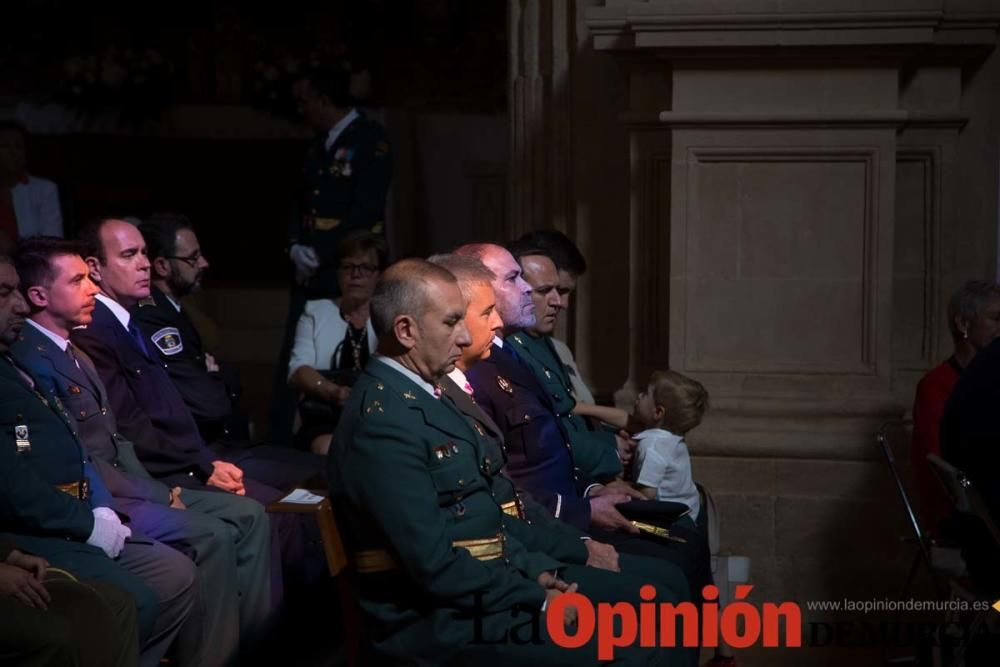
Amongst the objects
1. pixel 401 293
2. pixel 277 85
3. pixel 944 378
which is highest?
pixel 277 85

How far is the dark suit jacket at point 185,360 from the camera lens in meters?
5.99

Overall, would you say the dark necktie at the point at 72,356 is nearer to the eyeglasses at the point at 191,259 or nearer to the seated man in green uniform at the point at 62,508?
the seated man in green uniform at the point at 62,508

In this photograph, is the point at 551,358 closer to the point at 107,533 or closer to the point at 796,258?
the point at 796,258

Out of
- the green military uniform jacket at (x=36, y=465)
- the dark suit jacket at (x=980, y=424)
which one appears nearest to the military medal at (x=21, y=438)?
the green military uniform jacket at (x=36, y=465)

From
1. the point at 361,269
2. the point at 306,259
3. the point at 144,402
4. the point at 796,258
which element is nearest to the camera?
the point at 144,402

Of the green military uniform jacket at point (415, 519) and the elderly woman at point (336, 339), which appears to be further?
the elderly woman at point (336, 339)

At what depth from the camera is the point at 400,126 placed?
38.5ft

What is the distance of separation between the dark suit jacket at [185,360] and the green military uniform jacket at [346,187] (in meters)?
1.88

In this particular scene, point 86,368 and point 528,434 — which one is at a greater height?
point 86,368

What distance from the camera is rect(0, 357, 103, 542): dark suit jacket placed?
175 inches

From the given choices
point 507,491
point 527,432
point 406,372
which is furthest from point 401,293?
point 527,432

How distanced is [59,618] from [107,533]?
0.52 m

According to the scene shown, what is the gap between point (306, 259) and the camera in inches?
318

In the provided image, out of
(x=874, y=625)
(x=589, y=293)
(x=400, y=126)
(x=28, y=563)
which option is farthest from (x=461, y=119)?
(x=28, y=563)
